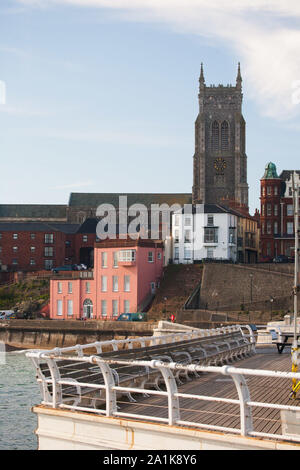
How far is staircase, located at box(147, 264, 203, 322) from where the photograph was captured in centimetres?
6806

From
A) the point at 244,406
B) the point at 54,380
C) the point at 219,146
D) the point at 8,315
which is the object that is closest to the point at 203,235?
the point at 8,315

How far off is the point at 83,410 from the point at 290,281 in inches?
2362

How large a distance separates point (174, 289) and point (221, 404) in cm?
6034

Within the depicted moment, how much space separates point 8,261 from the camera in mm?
97250

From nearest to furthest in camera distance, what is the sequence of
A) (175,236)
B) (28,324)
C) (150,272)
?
(28,324) → (150,272) → (175,236)

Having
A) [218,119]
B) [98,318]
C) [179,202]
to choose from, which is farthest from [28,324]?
[218,119]

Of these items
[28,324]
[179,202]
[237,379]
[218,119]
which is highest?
[218,119]

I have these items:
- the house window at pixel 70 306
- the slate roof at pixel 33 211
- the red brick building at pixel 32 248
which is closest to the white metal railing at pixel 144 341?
the house window at pixel 70 306

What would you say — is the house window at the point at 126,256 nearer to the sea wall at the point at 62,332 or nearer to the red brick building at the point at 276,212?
the sea wall at the point at 62,332

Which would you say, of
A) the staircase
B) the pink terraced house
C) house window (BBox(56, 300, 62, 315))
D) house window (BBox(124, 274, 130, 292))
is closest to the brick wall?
the staircase

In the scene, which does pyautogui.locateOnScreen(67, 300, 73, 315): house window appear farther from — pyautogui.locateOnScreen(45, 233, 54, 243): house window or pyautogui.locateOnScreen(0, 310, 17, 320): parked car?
pyautogui.locateOnScreen(45, 233, 54, 243): house window

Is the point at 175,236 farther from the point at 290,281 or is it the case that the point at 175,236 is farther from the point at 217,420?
the point at 217,420

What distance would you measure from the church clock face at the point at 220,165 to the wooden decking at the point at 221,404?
354 feet

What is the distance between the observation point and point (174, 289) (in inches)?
2884
